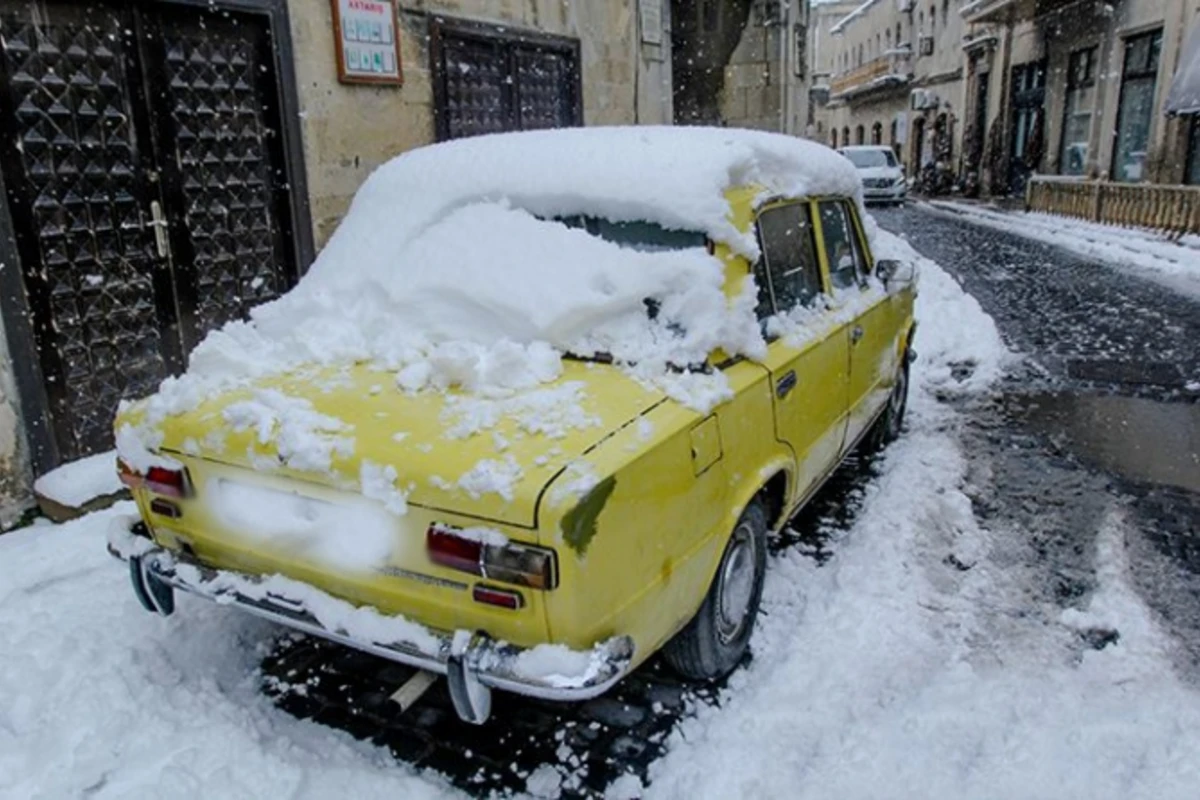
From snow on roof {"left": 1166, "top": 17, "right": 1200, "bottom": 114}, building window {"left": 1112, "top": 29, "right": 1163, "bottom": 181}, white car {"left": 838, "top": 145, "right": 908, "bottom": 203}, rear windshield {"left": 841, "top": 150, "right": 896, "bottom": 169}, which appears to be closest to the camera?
snow on roof {"left": 1166, "top": 17, "right": 1200, "bottom": 114}

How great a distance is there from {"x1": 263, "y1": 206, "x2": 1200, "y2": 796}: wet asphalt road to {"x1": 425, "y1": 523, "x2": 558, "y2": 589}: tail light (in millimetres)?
806

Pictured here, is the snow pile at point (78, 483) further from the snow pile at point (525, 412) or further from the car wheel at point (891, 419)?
the car wheel at point (891, 419)

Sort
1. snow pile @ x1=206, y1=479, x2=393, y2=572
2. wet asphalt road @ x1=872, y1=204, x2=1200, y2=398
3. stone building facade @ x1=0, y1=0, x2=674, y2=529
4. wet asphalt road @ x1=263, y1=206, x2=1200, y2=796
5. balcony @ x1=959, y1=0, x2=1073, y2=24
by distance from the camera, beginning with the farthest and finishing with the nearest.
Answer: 1. balcony @ x1=959, y1=0, x2=1073, y2=24
2. wet asphalt road @ x1=872, y1=204, x2=1200, y2=398
3. stone building facade @ x1=0, y1=0, x2=674, y2=529
4. wet asphalt road @ x1=263, y1=206, x2=1200, y2=796
5. snow pile @ x1=206, y1=479, x2=393, y2=572

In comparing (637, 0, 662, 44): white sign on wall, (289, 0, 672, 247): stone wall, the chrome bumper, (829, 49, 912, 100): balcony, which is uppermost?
(829, 49, 912, 100): balcony

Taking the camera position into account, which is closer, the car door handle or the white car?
the car door handle

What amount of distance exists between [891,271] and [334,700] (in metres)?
3.43

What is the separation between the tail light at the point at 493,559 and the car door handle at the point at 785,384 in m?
1.28

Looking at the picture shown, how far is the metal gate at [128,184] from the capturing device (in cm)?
465

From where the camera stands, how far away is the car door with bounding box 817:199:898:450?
4.01 meters

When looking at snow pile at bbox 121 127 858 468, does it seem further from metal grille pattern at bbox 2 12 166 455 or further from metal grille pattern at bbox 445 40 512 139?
metal grille pattern at bbox 445 40 512 139

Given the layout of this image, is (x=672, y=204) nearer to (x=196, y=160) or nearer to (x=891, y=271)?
(x=891, y=271)

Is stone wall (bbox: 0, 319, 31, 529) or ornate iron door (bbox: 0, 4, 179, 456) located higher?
ornate iron door (bbox: 0, 4, 179, 456)

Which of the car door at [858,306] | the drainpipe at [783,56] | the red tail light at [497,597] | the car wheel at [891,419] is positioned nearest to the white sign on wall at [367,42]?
the car door at [858,306]

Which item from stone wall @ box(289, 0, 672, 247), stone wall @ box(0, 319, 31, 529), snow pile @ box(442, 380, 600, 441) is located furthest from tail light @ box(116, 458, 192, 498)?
stone wall @ box(289, 0, 672, 247)
